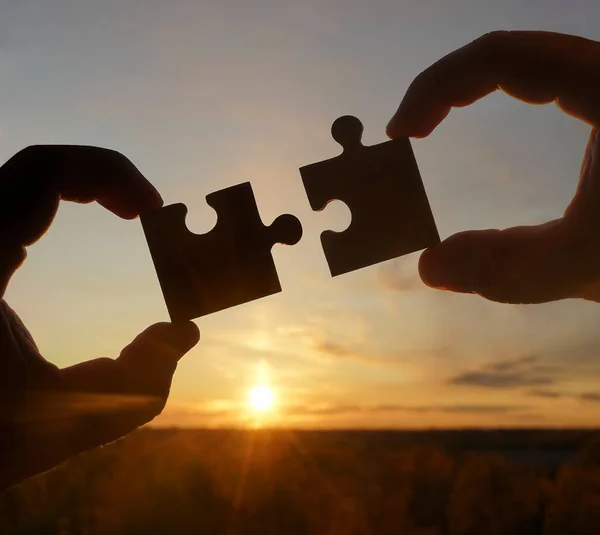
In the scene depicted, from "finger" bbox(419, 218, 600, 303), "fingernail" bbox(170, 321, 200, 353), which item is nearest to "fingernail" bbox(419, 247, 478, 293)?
"finger" bbox(419, 218, 600, 303)

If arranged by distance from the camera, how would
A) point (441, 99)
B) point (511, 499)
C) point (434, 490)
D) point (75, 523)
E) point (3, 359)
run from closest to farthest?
1. point (3, 359)
2. point (441, 99)
3. point (75, 523)
4. point (511, 499)
5. point (434, 490)

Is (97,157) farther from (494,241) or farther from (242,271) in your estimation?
(494,241)

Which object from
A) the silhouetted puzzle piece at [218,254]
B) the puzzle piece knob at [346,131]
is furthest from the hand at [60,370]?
the puzzle piece knob at [346,131]

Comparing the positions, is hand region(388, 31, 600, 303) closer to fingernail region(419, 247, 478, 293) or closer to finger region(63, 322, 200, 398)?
fingernail region(419, 247, 478, 293)

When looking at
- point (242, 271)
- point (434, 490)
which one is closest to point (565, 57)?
point (242, 271)

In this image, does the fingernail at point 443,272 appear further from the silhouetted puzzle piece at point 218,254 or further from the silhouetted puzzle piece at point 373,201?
the silhouetted puzzle piece at point 218,254

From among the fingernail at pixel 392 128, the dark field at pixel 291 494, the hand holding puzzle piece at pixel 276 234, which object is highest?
the fingernail at pixel 392 128

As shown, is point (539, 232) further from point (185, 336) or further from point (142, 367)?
point (142, 367)
